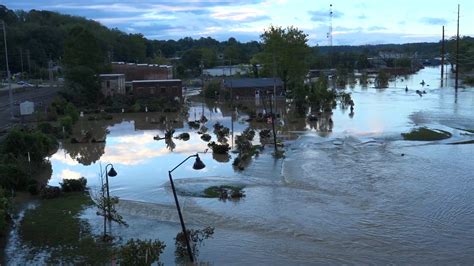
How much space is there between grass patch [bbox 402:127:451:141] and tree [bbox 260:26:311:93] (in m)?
31.8

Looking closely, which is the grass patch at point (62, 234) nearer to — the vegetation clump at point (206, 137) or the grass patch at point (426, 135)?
the vegetation clump at point (206, 137)

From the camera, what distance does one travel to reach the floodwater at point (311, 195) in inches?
598

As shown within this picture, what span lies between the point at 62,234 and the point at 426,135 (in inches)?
967

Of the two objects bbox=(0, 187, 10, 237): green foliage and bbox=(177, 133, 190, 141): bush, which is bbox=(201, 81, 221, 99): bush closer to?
bbox=(177, 133, 190, 141): bush

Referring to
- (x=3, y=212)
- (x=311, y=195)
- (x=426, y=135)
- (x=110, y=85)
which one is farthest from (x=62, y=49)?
(x=3, y=212)

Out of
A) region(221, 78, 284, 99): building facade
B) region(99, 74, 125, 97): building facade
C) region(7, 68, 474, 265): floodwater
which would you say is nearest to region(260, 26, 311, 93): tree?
region(221, 78, 284, 99): building facade

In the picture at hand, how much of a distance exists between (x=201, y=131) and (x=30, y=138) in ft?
48.2

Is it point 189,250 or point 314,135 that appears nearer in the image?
point 189,250

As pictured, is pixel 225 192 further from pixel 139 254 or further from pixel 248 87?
pixel 248 87

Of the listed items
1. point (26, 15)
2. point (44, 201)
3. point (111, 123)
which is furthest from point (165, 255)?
point (26, 15)

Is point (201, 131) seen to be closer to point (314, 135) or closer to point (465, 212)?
point (314, 135)

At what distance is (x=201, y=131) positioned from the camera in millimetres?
38000

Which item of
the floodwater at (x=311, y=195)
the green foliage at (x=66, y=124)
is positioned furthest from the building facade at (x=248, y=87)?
the green foliage at (x=66, y=124)

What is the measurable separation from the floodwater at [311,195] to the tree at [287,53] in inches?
1133
